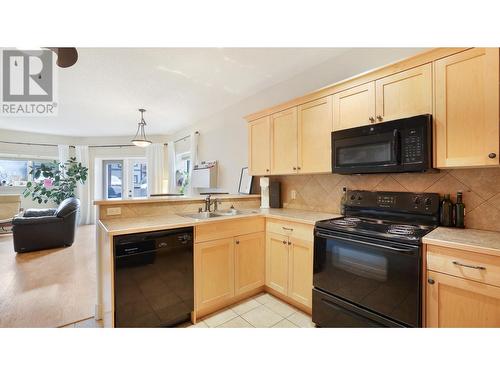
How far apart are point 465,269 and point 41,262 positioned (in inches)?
187

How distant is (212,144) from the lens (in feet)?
13.8

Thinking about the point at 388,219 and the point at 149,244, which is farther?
the point at 388,219

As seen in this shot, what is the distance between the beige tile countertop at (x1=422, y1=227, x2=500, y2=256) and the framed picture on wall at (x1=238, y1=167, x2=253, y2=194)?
80.9 inches

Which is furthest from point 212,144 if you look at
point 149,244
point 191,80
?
point 149,244

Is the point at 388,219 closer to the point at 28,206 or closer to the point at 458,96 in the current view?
the point at 458,96

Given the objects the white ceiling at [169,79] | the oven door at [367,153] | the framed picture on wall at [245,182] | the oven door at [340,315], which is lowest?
the oven door at [340,315]

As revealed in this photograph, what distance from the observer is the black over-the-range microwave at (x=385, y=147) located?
4.87 ft

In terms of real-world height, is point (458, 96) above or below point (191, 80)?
below

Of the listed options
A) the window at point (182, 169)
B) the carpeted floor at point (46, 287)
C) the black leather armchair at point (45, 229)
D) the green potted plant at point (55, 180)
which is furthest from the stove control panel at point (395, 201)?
the green potted plant at point (55, 180)

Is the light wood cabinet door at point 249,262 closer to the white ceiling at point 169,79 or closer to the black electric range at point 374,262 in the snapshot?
the black electric range at point 374,262

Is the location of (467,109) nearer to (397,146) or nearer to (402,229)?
(397,146)


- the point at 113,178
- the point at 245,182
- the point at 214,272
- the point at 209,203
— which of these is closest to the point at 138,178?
the point at 113,178

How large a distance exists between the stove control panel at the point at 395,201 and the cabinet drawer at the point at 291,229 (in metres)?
0.52
